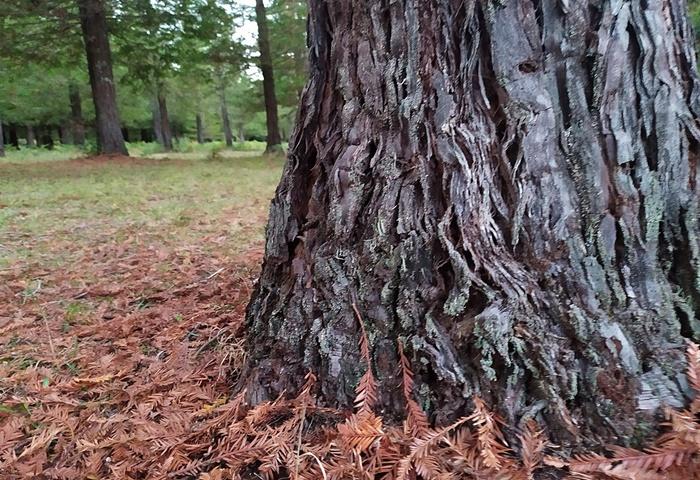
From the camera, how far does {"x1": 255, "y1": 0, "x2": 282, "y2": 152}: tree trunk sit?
14.8 m

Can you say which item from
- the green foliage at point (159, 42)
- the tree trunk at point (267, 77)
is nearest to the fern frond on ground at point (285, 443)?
the green foliage at point (159, 42)

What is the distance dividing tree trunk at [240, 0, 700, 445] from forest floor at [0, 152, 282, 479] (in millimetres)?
785

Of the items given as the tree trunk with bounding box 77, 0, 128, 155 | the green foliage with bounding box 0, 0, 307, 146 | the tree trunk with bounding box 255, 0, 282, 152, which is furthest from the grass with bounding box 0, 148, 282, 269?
the tree trunk with bounding box 255, 0, 282, 152

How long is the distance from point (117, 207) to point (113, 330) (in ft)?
13.7

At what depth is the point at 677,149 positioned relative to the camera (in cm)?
124

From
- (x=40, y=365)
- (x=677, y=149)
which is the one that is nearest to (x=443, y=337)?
(x=677, y=149)

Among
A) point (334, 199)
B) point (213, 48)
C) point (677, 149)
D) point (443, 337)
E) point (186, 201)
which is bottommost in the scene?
point (186, 201)

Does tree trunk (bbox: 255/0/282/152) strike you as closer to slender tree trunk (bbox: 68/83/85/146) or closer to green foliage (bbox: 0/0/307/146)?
green foliage (bbox: 0/0/307/146)

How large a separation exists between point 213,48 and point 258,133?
32.1 meters

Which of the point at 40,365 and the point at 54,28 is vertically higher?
the point at 54,28

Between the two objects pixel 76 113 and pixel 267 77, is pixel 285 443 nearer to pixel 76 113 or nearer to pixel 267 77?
pixel 267 77

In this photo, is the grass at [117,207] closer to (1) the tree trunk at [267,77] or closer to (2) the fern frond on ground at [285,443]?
(2) the fern frond on ground at [285,443]

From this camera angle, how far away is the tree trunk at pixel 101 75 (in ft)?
40.5

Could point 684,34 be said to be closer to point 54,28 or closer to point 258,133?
point 54,28
